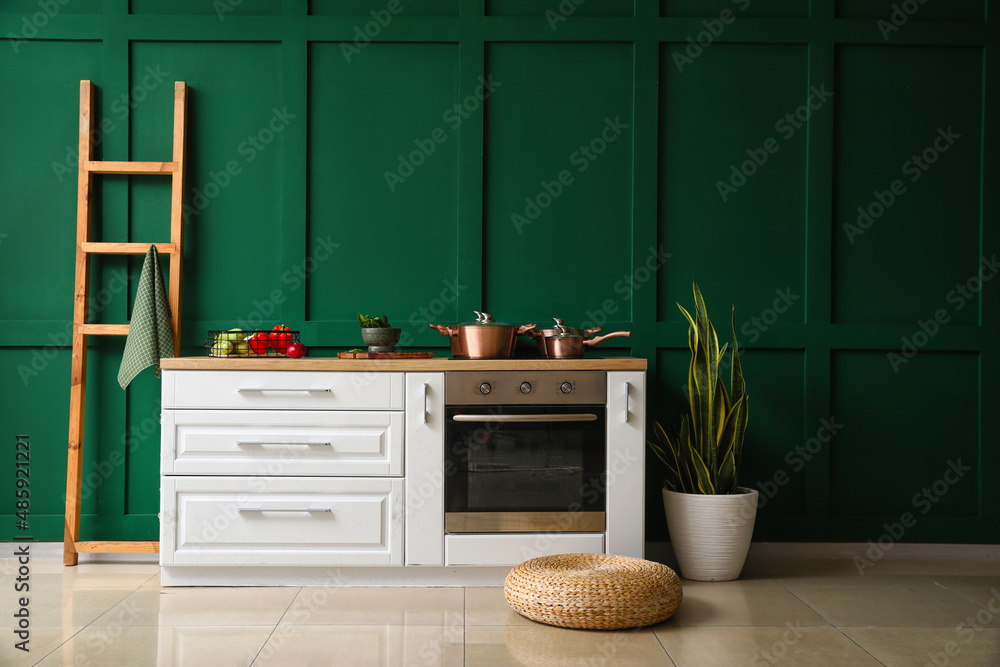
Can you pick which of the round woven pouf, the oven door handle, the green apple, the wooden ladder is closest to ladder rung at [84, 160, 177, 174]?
the wooden ladder

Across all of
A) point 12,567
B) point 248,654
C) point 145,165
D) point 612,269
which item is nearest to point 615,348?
point 612,269

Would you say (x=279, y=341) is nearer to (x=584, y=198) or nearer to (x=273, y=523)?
(x=273, y=523)

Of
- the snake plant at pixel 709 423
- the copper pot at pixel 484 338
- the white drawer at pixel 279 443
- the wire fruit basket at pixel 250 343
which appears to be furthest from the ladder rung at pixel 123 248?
the snake plant at pixel 709 423

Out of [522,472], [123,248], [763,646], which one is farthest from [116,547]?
[763,646]

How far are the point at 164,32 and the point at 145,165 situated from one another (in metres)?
0.59

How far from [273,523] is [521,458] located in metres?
0.92

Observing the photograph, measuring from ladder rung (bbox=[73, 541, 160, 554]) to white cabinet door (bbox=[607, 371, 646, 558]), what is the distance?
1860mm

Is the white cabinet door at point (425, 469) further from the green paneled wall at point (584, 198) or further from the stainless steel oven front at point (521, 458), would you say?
the green paneled wall at point (584, 198)

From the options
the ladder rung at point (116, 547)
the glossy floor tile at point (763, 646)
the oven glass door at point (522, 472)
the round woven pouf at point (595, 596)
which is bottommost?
the glossy floor tile at point (763, 646)

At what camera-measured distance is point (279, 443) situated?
2.74 m

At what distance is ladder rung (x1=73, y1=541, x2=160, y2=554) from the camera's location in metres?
3.10

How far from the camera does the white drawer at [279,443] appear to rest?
274cm

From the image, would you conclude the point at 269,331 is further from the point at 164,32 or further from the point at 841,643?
the point at 841,643

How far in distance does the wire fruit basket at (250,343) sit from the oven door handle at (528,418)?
0.79m
